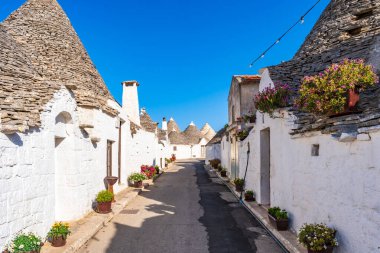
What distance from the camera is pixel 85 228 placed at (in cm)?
783

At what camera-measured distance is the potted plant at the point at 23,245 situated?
524cm

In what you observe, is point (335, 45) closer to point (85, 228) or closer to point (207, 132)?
point (85, 228)

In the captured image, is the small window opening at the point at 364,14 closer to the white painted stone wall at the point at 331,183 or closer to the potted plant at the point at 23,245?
the white painted stone wall at the point at 331,183

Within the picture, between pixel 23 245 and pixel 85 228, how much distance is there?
265cm

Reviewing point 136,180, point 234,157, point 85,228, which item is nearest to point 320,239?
point 85,228

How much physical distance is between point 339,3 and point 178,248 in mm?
10756

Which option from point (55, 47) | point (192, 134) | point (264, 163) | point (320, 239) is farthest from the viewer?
point (192, 134)

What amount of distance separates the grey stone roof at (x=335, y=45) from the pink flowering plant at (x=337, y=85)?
453 mm

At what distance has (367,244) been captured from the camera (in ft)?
14.5

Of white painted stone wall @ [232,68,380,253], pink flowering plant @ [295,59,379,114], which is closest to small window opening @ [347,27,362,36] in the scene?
white painted stone wall @ [232,68,380,253]

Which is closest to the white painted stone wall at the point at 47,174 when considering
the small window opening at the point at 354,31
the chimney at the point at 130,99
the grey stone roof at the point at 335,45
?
the grey stone roof at the point at 335,45

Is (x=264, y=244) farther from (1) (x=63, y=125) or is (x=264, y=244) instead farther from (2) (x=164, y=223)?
(1) (x=63, y=125)

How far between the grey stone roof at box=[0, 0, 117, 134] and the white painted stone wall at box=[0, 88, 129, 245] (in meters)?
0.40

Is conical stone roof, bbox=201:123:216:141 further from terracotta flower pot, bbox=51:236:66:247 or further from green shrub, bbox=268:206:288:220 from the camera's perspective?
terracotta flower pot, bbox=51:236:66:247
